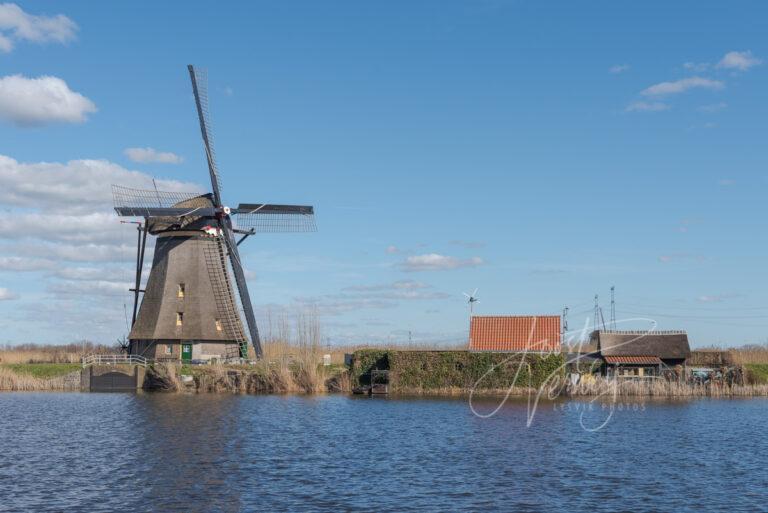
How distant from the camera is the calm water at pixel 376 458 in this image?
20578 millimetres

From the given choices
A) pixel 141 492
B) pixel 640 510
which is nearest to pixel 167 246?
pixel 141 492

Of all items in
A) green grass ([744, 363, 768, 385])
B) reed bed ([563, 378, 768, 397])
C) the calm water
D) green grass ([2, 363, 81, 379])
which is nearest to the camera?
the calm water

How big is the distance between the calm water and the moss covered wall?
20.5 feet

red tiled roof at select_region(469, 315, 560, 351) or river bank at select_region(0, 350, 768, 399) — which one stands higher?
red tiled roof at select_region(469, 315, 560, 351)

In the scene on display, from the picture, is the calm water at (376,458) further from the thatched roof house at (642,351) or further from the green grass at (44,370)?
the green grass at (44,370)

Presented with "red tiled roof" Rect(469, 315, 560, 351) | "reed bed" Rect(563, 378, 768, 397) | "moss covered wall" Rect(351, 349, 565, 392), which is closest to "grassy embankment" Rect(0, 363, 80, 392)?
"moss covered wall" Rect(351, 349, 565, 392)

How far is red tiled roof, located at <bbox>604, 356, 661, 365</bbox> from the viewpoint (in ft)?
183

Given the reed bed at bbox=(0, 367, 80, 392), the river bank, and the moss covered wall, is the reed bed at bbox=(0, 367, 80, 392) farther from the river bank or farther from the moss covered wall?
the moss covered wall

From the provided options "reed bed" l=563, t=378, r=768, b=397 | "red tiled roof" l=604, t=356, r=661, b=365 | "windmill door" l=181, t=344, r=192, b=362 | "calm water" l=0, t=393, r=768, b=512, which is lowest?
"calm water" l=0, t=393, r=768, b=512

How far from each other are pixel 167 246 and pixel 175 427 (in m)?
25.5

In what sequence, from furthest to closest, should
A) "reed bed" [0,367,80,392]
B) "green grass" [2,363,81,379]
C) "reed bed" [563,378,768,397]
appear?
"green grass" [2,363,81,379] → "reed bed" [0,367,80,392] → "reed bed" [563,378,768,397]

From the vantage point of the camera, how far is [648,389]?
162 feet

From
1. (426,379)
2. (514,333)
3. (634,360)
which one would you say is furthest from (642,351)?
(426,379)

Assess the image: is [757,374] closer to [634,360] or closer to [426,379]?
[634,360]
